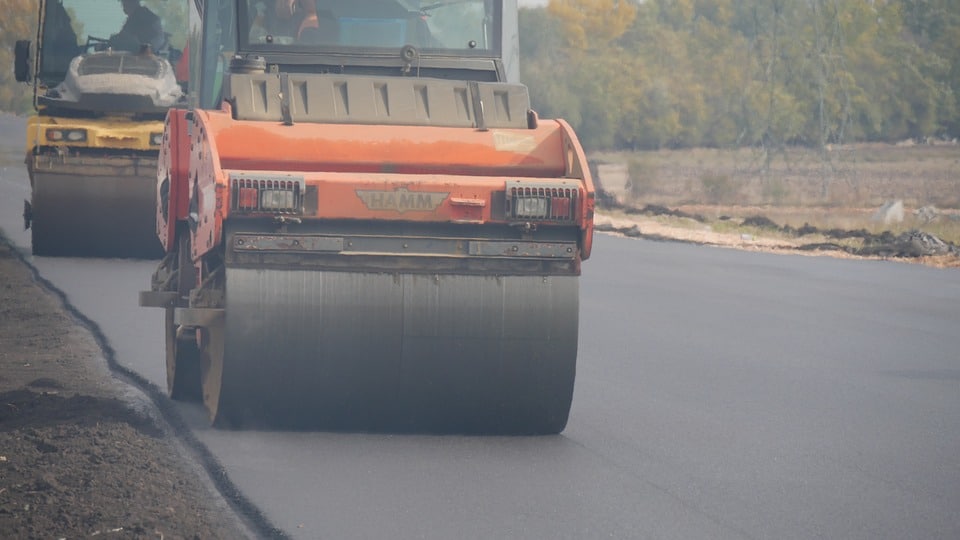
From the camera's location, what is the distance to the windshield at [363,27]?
372 inches

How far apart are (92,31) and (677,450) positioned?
1366 centimetres

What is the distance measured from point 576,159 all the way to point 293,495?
2299 mm

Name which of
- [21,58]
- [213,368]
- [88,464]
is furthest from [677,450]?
[21,58]

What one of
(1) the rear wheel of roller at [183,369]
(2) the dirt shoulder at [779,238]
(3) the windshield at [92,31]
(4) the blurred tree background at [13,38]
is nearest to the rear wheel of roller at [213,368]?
(1) the rear wheel of roller at [183,369]

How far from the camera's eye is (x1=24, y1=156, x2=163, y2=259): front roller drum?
17344mm

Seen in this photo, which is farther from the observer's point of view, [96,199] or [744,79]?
[744,79]

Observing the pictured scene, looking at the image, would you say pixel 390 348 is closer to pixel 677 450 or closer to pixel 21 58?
pixel 677 450

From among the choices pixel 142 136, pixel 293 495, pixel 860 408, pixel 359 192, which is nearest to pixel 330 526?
pixel 293 495

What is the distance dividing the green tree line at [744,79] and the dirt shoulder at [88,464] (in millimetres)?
64071

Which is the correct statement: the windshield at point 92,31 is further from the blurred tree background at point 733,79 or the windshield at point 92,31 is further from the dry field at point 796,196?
the blurred tree background at point 733,79

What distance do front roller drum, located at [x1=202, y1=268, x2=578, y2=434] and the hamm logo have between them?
0.34m

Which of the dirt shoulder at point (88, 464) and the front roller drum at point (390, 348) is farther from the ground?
the front roller drum at point (390, 348)

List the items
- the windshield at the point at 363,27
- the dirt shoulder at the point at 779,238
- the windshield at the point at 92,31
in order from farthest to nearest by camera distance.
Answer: the dirt shoulder at the point at 779,238 < the windshield at the point at 92,31 < the windshield at the point at 363,27

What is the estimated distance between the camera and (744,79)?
87875 mm
